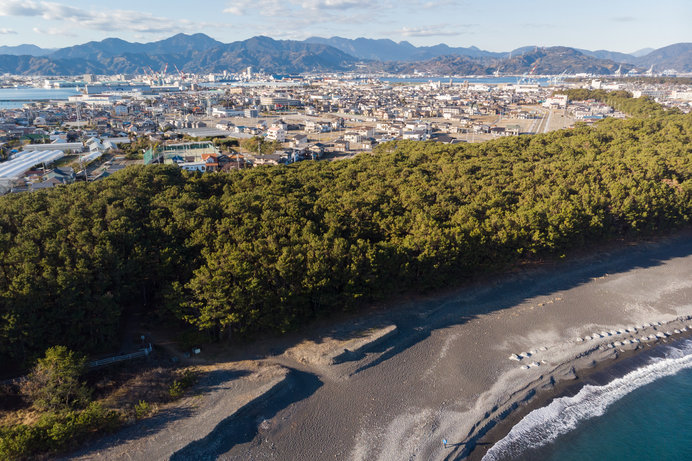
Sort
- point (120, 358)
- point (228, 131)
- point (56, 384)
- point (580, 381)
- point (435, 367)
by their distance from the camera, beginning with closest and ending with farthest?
point (56, 384) < point (120, 358) < point (435, 367) < point (580, 381) < point (228, 131)

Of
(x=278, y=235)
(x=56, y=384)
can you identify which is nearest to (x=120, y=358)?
(x=56, y=384)

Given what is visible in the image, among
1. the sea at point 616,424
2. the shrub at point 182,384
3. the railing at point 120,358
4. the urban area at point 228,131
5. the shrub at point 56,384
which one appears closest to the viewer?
the shrub at point 56,384

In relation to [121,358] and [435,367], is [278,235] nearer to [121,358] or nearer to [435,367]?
[121,358]

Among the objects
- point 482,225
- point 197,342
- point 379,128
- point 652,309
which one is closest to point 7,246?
point 197,342

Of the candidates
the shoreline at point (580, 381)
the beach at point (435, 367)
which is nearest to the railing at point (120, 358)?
the beach at point (435, 367)

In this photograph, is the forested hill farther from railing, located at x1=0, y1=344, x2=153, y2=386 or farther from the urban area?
the urban area

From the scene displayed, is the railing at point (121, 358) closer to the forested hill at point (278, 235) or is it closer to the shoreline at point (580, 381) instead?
the forested hill at point (278, 235)
